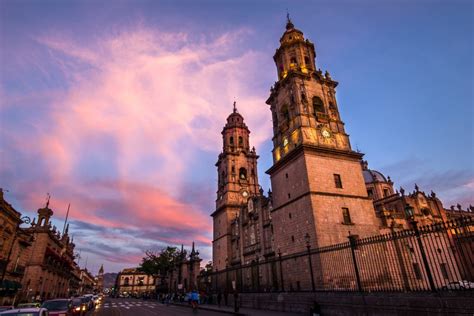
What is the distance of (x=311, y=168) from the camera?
2598cm

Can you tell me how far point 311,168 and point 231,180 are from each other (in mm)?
26700

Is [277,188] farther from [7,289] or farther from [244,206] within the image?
[7,289]

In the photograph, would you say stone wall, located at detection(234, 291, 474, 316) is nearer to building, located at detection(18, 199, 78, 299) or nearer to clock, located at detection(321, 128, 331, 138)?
clock, located at detection(321, 128, 331, 138)

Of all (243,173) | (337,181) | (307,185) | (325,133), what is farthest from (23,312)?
(243,173)

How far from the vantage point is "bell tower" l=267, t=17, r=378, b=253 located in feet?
81.0

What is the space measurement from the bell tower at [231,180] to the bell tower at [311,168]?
19786mm

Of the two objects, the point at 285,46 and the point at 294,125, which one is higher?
the point at 285,46

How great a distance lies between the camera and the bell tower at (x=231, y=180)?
1924 inches

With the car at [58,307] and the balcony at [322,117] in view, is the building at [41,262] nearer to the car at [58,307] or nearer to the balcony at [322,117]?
the car at [58,307]

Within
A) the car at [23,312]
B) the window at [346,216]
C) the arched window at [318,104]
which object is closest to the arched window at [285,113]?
the arched window at [318,104]

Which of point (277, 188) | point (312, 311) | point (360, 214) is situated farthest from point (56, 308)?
point (360, 214)

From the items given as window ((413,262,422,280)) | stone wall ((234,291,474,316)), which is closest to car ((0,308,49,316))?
stone wall ((234,291,474,316))

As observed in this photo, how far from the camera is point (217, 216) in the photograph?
52.5 meters

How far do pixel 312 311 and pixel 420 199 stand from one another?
38.4 meters
